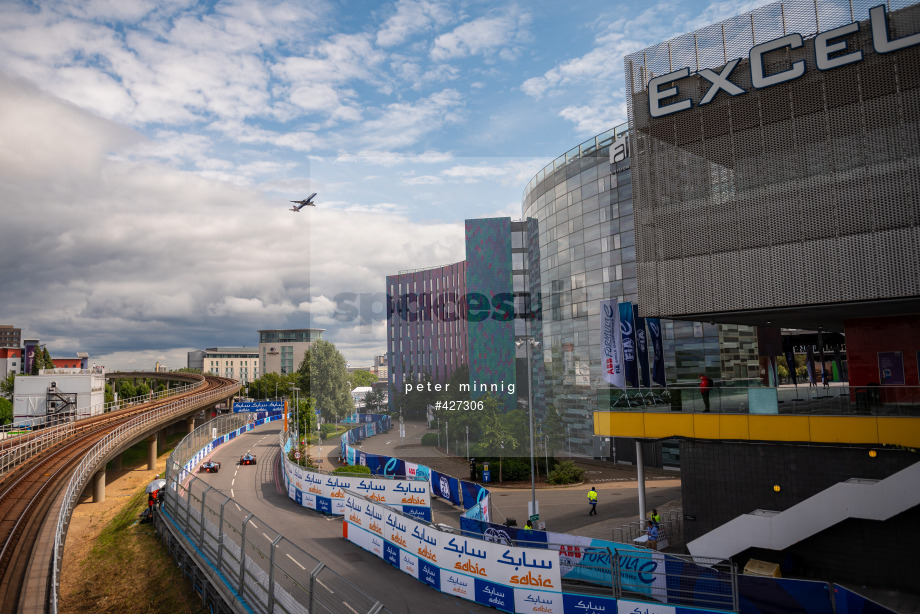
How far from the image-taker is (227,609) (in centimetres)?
1500

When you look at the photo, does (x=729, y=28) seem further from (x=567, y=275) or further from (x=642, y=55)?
(x=567, y=275)

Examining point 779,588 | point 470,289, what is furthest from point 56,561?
point 470,289

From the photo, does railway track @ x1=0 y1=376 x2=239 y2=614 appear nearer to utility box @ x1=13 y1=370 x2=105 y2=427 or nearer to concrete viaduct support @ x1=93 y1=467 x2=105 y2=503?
concrete viaduct support @ x1=93 y1=467 x2=105 y2=503

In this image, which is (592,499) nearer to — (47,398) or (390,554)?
(390,554)

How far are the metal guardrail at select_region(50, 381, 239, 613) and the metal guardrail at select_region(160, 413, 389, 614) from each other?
3.71 metres

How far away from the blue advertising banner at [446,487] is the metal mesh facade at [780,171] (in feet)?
53.3

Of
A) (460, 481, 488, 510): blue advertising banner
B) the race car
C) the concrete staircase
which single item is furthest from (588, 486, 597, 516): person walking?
the race car

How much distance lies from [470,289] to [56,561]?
231 ft

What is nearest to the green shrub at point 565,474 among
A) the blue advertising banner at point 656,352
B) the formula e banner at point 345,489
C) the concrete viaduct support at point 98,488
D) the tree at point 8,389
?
the blue advertising banner at point 656,352

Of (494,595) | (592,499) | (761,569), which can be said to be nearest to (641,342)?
(592,499)

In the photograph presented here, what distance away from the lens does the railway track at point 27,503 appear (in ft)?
54.5

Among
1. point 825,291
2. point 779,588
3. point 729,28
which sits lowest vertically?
point 779,588

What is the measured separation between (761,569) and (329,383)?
77.4 metres

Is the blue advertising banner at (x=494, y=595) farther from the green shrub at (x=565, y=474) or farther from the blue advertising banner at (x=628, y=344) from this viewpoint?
the green shrub at (x=565, y=474)
